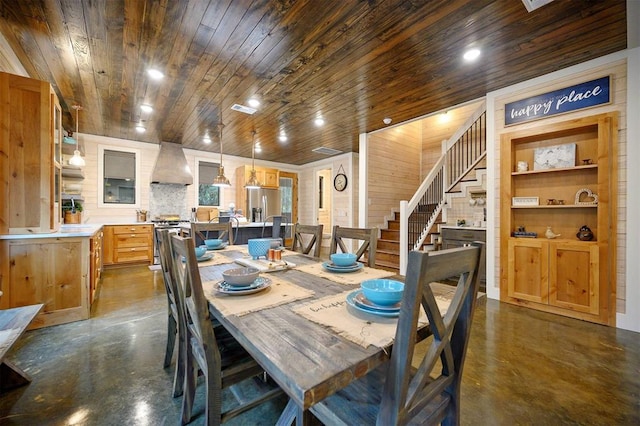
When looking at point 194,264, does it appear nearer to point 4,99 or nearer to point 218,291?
point 218,291

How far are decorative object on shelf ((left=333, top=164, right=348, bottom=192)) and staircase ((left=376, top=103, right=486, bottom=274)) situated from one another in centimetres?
174

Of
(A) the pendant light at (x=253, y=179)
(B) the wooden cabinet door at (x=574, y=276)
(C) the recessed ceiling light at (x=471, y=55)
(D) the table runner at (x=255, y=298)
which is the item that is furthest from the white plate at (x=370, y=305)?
(A) the pendant light at (x=253, y=179)

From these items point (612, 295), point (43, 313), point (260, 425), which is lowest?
point (260, 425)

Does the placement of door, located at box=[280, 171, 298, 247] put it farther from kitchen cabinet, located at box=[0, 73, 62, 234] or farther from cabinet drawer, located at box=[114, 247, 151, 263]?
kitchen cabinet, located at box=[0, 73, 62, 234]

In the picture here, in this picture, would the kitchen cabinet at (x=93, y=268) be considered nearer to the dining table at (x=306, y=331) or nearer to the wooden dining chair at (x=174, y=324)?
the wooden dining chair at (x=174, y=324)

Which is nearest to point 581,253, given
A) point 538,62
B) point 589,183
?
point 589,183

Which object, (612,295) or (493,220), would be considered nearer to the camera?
(612,295)

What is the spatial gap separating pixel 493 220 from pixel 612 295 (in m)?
1.27

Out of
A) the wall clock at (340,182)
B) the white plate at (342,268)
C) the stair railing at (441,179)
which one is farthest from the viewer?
the wall clock at (340,182)

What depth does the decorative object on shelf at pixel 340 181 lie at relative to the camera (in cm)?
693

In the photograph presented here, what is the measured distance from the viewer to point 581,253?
2.82m

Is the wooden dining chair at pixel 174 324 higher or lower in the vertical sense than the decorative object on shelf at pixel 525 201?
lower

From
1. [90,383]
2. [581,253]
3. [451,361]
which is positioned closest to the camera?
[451,361]

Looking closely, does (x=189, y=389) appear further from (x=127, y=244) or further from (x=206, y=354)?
(x=127, y=244)
